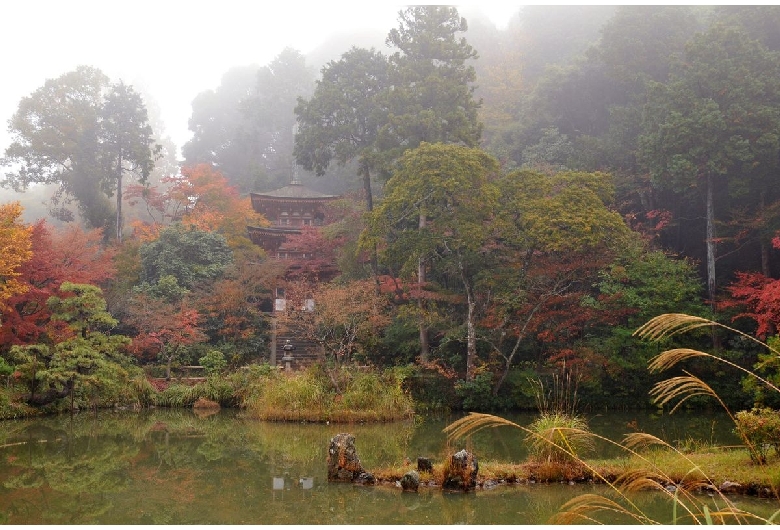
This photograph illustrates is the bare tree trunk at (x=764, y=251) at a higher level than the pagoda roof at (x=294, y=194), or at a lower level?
lower

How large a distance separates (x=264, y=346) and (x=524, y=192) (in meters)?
10.0

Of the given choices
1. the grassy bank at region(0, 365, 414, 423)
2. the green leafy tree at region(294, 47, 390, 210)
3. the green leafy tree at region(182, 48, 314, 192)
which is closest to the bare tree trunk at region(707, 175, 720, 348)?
the grassy bank at region(0, 365, 414, 423)

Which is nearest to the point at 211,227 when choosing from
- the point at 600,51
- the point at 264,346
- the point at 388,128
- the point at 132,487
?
the point at 264,346

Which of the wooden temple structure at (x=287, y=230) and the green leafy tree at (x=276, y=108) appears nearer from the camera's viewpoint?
the wooden temple structure at (x=287, y=230)

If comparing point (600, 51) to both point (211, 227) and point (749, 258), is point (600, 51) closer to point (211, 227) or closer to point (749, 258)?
point (749, 258)

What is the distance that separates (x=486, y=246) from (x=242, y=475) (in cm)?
916

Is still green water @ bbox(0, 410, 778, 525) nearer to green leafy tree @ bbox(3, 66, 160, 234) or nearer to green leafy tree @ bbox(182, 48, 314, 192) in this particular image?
green leafy tree @ bbox(3, 66, 160, 234)

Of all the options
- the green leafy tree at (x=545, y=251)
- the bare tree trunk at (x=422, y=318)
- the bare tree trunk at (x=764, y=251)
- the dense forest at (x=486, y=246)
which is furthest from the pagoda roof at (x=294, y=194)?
the bare tree trunk at (x=764, y=251)

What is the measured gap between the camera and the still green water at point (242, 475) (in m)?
5.74

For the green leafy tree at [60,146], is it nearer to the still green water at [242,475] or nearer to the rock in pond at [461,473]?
the still green water at [242,475]

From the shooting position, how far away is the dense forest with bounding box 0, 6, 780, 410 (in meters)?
14.3

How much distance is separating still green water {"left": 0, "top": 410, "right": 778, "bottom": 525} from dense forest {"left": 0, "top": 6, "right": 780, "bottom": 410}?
235 cm

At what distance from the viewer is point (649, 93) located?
57.8ft

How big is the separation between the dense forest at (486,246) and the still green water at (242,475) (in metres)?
2.35
